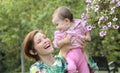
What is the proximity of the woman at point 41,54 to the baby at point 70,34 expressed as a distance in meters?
0.51

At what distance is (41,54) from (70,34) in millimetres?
699

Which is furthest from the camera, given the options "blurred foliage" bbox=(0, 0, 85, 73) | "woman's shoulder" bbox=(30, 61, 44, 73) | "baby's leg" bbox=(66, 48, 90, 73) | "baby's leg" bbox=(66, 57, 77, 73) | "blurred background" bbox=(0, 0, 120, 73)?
"blurred foliage" bbox=(0, 0, 85, 73)

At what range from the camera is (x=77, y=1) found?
14.8m

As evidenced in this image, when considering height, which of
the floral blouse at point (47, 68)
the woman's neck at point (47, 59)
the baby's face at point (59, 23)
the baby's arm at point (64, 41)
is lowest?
the floral blouse at point (47, 68)

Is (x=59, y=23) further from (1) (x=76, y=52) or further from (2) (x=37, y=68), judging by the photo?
(2) (x=37, y=68)

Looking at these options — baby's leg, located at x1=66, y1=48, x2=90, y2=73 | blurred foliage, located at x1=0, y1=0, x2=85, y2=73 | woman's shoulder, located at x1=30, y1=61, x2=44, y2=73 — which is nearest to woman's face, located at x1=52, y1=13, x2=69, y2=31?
baby's leg, located at x1=66, y1=48, x2=90, y2=73

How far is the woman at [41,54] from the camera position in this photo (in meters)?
3.23

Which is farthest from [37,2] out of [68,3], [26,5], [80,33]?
[80,33]

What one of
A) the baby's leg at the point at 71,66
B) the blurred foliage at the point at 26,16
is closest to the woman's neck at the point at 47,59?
the baby's leg at the point at 71,66

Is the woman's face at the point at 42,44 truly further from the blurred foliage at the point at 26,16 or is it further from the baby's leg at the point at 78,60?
the blurred foliage at the point at 26,16

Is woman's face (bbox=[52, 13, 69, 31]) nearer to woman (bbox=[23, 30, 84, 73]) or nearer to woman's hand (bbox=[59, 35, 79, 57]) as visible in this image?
woman's hand (bbox=[59, 35, 79, 57])

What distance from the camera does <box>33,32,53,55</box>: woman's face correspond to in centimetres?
325

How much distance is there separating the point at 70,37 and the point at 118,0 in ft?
7.77

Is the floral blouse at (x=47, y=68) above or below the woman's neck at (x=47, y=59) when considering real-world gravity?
below
